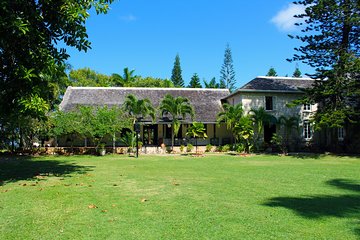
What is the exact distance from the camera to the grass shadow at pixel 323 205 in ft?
21.6

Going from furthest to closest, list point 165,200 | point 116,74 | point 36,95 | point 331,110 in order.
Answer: point 116,74
point 331,110
point 36,95
point 165,200

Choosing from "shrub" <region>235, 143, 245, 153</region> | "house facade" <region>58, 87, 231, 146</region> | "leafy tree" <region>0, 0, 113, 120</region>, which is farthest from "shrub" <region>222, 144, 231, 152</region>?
"leafy tree" <region>0, 0, 113, 120</region>

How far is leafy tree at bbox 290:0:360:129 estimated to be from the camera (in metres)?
23.6

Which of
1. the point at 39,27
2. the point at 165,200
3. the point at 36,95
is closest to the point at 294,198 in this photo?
the point at 165,200

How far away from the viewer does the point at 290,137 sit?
30.0 meters

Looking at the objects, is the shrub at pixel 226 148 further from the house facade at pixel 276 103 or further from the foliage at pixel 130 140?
the foliage at pixel 130 140

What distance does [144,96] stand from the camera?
32219 mm

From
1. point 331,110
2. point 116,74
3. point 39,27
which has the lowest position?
point 331,110

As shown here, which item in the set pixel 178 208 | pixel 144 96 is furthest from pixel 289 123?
pixel 178 208

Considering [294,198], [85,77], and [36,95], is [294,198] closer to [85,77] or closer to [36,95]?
[36,95]

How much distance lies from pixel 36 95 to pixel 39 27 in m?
2.45

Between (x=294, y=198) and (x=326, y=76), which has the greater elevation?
(x=326, y=76)

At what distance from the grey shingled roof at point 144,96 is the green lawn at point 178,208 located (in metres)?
19.5

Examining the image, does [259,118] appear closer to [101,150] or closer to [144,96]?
[144,96]
